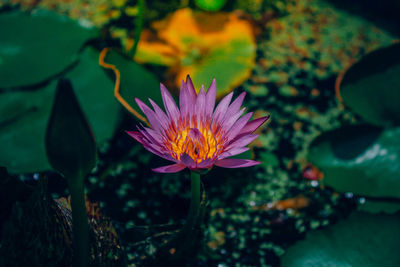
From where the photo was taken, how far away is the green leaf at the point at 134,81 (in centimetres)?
132

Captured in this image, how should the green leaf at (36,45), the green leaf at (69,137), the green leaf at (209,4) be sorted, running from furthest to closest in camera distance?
the green leaf at (209,4)
the green leaf at (36,45)
the green leaf at (69,137)

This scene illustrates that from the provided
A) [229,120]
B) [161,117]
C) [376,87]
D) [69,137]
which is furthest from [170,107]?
[376,87]

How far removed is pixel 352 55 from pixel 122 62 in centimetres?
128

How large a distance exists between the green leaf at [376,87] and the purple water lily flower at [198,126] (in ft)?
2.19

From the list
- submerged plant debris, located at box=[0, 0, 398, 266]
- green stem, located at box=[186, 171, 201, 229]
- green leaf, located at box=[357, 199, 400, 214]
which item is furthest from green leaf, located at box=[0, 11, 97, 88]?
green leaf, located at box=[357, 199, 400, 214]

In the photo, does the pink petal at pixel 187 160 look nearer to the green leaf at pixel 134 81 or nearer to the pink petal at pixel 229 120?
the pink petal at pixel 229 120

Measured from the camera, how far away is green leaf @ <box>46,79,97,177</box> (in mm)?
685

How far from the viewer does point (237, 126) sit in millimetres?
951

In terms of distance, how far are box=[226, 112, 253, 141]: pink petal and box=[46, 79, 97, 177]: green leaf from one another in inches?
13.8

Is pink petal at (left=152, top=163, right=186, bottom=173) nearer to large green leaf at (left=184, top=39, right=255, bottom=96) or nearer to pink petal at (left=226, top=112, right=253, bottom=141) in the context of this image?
pink petal at (left=226, top=112, right=253, bottom=141)

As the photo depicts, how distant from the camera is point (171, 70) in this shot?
173 centimetres

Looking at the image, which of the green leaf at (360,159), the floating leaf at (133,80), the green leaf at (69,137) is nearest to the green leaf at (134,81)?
the floating leaf at (133,80)

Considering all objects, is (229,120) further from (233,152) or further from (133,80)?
(133,80)

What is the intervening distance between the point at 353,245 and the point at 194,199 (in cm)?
51
